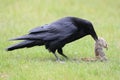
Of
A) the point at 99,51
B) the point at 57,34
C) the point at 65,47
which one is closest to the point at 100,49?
the point at 99,51

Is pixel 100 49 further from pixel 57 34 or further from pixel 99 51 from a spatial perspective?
pixel 57 34

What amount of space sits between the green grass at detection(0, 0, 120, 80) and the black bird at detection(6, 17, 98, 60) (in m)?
0.35

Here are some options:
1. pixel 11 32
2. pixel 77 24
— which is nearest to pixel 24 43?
pixel 77 24

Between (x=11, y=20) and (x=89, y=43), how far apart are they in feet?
12.8

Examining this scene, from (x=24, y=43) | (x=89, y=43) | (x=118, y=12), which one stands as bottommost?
(x=118, y=12)

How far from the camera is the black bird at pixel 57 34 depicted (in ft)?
37.7

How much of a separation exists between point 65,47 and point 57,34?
1919mm

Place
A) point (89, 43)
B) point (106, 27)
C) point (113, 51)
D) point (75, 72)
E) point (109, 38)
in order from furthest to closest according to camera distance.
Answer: point (106, 27) < point (109, 38) < point (89, 43) < point (113, 51) < point (75, 72)

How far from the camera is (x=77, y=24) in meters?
11.6

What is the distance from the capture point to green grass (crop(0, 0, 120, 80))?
1012 centimetres

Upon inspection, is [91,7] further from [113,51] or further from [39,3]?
[113,51]

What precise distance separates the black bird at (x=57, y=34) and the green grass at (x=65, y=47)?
35 cm

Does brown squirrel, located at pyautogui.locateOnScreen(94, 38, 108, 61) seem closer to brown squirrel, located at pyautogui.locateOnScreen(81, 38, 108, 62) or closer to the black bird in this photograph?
brown squirrel, located at pyautogui.locateOnScreen(81, 38, 108, 62)

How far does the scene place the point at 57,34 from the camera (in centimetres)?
1152
